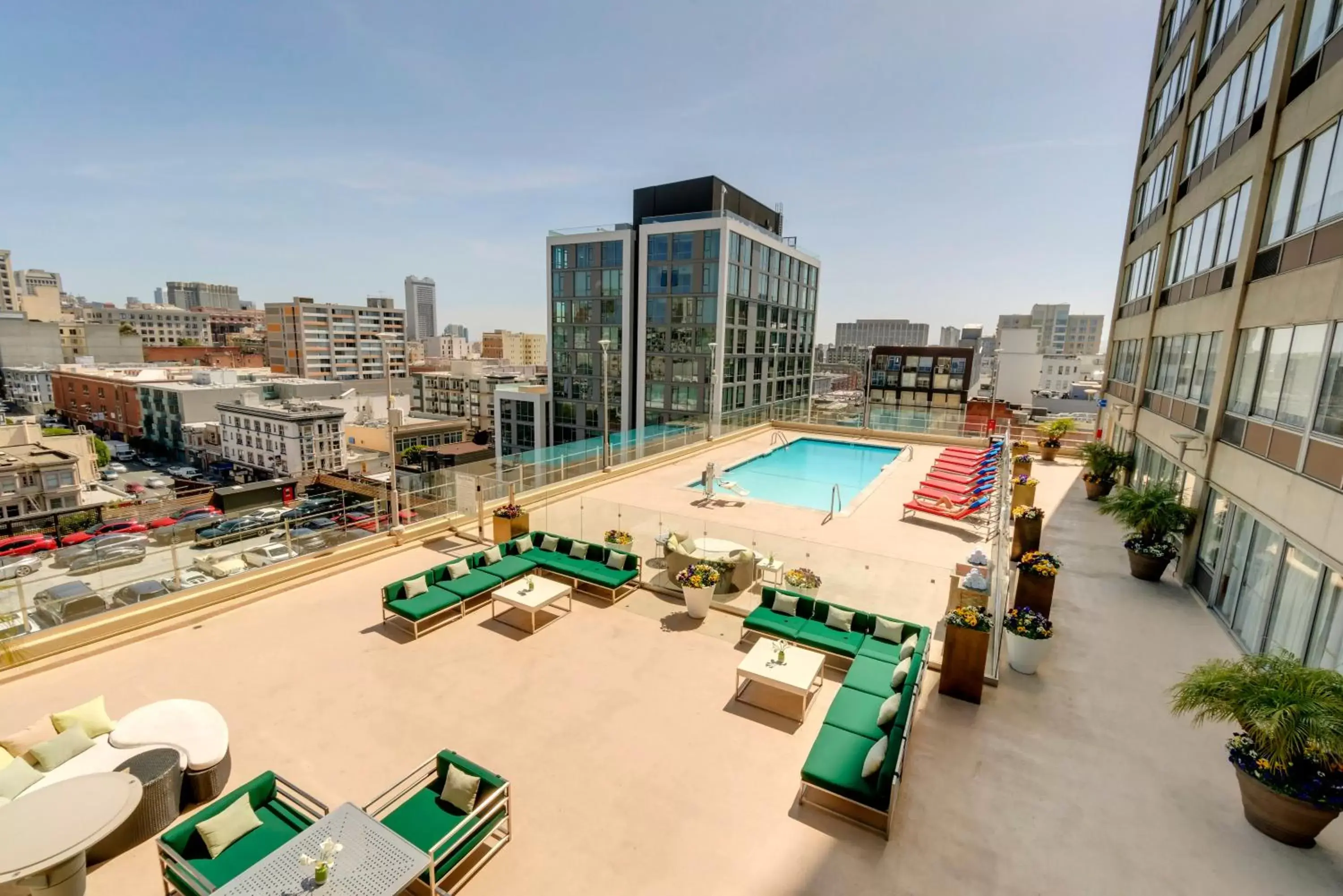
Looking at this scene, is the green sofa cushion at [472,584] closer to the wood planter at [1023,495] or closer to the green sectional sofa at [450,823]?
the green sectional sofa at [450,823]

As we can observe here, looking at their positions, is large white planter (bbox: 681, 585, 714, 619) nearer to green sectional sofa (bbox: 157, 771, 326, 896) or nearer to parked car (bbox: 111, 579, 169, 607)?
green sectional sofa (bbox: 157, 771, 326, 896)

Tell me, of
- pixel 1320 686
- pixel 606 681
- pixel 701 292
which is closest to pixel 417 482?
pixel 606 681

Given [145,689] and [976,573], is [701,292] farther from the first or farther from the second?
[145,689]

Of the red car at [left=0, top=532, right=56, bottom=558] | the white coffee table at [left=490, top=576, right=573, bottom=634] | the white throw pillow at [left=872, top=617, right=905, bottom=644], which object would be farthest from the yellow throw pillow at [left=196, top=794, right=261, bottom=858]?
the red car at [left=0, top=532, right=56, bottom=558]

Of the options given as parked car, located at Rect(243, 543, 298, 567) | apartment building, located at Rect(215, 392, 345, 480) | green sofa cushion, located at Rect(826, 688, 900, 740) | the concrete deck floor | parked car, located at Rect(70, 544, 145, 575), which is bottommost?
apartment building, located at Rect(215, 392, 345, 480)

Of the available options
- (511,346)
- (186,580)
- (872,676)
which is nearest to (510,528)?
(186,580)

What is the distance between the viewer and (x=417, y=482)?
→ 13031 millimetres

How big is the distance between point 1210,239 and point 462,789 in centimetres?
1789

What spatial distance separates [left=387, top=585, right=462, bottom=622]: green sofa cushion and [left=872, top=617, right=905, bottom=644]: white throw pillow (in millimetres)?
6802

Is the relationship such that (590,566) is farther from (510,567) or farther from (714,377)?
(714,377)

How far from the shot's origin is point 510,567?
10.7 meters

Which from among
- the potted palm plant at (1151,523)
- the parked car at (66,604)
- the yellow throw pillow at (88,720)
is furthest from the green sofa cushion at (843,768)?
the parked car at (66,604)

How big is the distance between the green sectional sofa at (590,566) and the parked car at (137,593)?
554 centimetres

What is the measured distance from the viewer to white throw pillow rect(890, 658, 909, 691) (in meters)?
6.67
